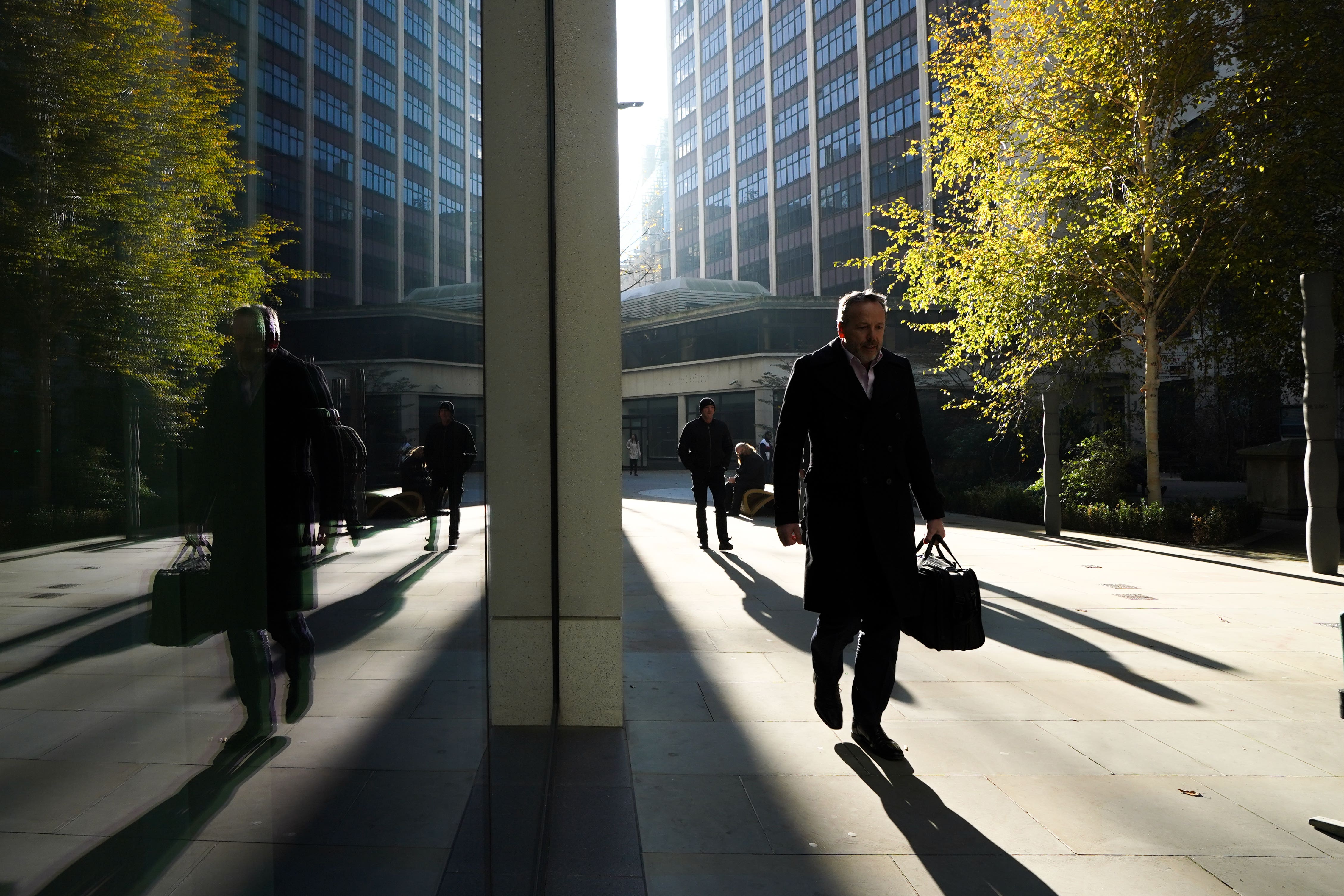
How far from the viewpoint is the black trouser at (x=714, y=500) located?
1153 centimetres

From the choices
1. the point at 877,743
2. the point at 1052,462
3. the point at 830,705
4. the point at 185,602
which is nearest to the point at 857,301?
the point at 830,705

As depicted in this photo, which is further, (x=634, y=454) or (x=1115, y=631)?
(x=634, y=454)

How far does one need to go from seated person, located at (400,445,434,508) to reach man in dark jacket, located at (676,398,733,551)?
9.93 meters

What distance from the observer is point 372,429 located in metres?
1.10

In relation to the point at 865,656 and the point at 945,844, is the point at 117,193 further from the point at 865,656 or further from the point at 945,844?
the point at 865,656

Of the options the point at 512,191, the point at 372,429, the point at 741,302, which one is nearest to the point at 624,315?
the point at 741,302

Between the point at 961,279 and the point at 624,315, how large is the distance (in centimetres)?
3575

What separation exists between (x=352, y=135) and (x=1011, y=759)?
383cm

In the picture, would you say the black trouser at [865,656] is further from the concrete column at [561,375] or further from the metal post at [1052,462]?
the metal post at [1052,462]

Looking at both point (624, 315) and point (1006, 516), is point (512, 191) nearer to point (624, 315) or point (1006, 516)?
point (1006, 516)

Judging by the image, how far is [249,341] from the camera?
78 cm

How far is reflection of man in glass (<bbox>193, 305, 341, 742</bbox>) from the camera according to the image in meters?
0.73

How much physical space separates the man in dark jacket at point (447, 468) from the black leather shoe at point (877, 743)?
2.70 m

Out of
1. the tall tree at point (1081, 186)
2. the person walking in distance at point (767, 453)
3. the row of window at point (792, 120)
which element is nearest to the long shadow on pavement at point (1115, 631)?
the tall tree at point (1081, 186)
